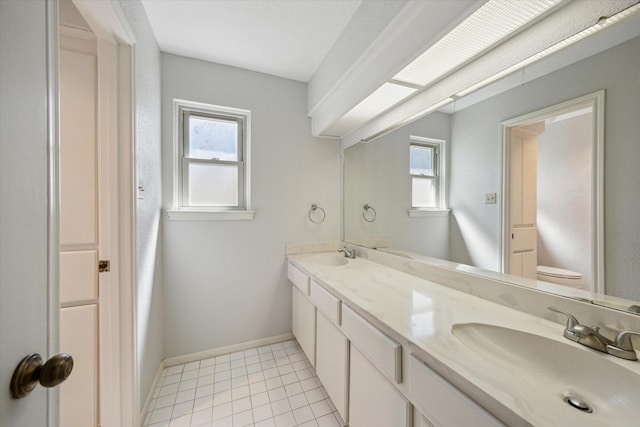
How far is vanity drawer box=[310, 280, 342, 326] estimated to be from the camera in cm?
137

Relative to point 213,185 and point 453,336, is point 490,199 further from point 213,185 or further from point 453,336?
point 213,185

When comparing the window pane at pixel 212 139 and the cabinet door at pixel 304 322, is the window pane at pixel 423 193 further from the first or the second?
the window pane at pixel 212 139

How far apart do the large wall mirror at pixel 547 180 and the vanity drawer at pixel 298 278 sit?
832mm

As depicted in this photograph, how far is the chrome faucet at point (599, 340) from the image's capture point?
715mm

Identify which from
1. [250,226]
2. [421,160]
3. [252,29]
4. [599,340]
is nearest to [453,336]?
[599,340]

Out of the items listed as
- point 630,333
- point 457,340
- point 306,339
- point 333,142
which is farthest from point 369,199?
point 630,333

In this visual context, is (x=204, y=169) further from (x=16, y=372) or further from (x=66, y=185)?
(x=16, y=372)

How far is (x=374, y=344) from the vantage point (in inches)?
40.7

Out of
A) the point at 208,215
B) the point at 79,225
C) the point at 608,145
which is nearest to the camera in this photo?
the point at 608,145

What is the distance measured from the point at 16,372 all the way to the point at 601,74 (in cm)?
178

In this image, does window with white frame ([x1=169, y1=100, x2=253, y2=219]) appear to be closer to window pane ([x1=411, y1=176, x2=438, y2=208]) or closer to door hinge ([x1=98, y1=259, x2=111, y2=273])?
door hinge ([x1=98, y1=259, x2=111, y2=273])

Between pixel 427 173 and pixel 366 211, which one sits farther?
pixel 366 211

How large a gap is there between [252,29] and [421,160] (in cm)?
147

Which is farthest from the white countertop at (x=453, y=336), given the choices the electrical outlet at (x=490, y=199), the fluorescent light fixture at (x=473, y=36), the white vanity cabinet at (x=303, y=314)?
the fluorescent light fixture at (x=473, y=36)
